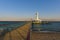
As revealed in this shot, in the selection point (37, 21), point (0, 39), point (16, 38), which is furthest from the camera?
point (37, 21)

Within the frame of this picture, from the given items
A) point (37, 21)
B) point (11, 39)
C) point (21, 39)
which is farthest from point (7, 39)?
point (37, 21)

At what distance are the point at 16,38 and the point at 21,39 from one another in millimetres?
360

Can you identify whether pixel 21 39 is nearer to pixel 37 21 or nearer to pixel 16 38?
pixel 16 38

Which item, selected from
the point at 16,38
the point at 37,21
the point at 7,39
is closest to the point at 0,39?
the point at 7,39

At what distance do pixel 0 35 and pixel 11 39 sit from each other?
43.4 inches

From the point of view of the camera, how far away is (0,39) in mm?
10000

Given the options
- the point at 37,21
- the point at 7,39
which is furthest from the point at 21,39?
the point at 37,21

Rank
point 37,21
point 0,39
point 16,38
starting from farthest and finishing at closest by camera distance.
Result: point 37,21, point 16,38, point 0,39

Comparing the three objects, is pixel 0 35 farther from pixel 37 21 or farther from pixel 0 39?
pixel 37 21

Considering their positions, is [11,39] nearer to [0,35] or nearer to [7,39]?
[7,39]

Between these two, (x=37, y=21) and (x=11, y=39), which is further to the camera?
(x=37, y=21)

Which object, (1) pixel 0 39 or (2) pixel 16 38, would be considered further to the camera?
(2) pixel 16 38

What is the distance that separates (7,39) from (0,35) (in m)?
1.10

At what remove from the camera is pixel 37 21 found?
77375mm
